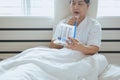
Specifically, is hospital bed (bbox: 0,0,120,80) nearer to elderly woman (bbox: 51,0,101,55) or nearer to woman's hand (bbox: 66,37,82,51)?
elderly woman (bbox: 51,0,101,55)

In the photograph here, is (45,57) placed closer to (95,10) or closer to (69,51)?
(69,51)

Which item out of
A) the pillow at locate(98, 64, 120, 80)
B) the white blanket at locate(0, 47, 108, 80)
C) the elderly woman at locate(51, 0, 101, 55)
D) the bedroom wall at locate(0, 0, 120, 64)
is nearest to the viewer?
the white blanket at locate(0, 47, 108, 80)

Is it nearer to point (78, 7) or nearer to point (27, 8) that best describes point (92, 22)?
point (78, 7)

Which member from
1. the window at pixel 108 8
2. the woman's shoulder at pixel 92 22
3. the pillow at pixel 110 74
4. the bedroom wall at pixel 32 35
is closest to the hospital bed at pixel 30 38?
the bedroom wall at pixel 32 35

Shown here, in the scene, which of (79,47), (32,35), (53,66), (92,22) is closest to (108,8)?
(92,22)

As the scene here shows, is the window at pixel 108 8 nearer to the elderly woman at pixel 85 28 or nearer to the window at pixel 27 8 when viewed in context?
the elderly woman at pixel 85 28

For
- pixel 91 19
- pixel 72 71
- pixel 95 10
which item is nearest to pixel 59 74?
pixel 72 71

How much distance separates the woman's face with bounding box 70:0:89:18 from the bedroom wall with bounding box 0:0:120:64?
30 centimetres

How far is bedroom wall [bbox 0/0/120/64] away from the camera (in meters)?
2.19

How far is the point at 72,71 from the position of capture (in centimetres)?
159

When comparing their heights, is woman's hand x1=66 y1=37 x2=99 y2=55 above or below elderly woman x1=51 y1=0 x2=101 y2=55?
below

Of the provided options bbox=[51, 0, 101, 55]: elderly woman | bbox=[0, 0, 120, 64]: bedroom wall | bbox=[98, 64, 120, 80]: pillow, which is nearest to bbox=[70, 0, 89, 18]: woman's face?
bbox=[51, 0, 101, 55]: elderly woman

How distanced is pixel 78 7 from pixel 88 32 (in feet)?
0.81

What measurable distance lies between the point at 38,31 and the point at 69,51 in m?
0.56
